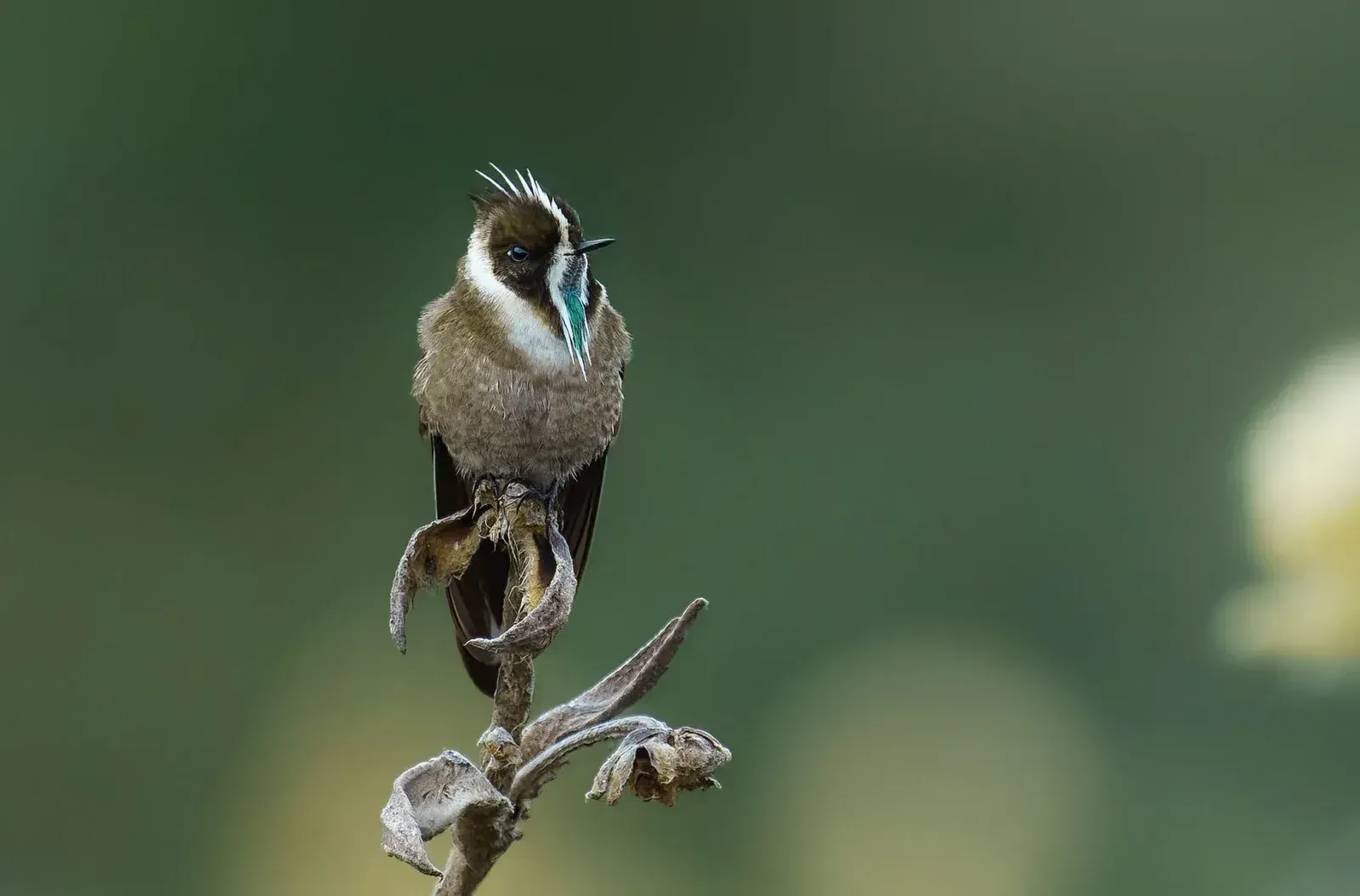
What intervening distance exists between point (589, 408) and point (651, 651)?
691mm

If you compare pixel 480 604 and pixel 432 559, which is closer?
pixel 432 559

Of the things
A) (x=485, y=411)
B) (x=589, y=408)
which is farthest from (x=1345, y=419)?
(x=485, y=411)

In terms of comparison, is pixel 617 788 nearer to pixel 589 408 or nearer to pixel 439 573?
pixel 439 573

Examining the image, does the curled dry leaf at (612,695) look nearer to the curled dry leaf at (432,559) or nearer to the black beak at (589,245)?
the curled dry leaf at (432,559)

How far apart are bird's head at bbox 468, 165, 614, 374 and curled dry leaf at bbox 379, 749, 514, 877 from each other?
0.63 m

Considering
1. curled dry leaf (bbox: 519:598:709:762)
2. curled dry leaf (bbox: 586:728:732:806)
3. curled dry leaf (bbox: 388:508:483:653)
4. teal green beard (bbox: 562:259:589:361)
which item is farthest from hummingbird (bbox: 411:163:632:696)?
curled dry leaf (bbox: 586:728:732:806)

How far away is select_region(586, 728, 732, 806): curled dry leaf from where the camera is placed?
2.40 ft

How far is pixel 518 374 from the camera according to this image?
4.89ft

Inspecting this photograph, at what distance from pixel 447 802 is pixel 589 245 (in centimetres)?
69

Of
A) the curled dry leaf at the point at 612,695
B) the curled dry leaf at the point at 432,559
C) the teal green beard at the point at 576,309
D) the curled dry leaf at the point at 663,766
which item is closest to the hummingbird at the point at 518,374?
the teal green beard at the point at 576,309

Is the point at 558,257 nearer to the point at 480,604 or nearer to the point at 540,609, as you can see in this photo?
the point at 480,604

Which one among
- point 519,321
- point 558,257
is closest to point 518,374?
point 519,321

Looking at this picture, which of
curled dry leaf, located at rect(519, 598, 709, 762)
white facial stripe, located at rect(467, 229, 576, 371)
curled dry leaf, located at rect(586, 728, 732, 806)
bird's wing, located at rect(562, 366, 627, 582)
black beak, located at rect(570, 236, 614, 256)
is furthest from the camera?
bird's wing, located at rect(562, 366, 627, 582)

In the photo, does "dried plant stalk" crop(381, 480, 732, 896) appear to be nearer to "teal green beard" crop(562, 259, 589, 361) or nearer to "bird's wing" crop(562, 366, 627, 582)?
"teal green beard" crop(562, 259, 589, 361)
